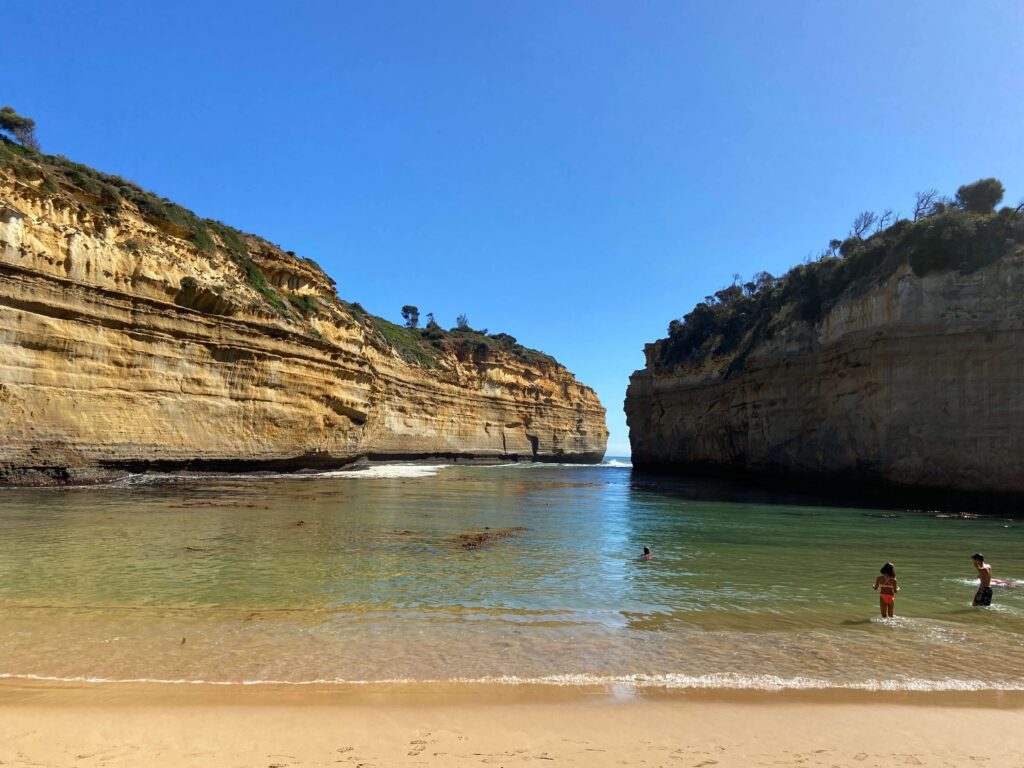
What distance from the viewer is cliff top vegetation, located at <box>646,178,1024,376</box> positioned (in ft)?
70.3

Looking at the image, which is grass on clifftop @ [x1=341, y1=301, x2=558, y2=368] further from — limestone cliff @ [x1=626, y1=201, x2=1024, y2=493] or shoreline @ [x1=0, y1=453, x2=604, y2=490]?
limestone cliff @ [x1=626, y1=201, x2=1024, y2=493]

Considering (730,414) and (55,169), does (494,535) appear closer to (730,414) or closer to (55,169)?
(55,169)

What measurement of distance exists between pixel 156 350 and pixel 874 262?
30.3 m

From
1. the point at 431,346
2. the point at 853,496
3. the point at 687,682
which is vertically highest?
the point at 431,346

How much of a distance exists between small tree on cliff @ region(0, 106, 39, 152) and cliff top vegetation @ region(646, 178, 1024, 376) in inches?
1581

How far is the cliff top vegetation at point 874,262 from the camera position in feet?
70.3

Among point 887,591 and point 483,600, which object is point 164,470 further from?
point 887,591

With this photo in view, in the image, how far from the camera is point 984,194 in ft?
86.6

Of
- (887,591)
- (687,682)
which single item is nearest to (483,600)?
(687,682)

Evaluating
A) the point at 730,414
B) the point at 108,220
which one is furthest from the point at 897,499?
the point at 108,220

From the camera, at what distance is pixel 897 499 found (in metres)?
22.0

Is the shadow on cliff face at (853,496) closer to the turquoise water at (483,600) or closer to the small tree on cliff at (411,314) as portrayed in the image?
the turquoise water at (483,600)

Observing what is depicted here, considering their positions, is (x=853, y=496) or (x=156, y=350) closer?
(x=156, y=350)

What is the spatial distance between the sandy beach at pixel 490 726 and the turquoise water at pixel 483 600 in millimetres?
335
